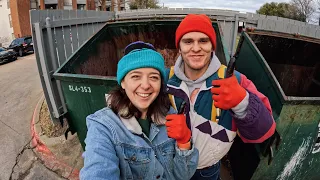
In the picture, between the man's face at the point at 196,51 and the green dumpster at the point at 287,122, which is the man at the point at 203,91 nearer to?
the man's face at the point at 196,51

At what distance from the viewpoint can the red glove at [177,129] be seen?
1.49m

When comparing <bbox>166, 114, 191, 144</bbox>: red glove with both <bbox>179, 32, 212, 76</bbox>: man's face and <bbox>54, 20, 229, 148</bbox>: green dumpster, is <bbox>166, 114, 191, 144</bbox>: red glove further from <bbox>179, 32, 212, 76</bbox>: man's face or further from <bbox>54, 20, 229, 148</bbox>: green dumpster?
<bbox>54, 20, 229, 148</bbox>: green dumpster

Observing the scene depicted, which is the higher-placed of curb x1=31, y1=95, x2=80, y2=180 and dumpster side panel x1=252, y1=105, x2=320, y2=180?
dumpster side panel x1=252, y1=105, x2=320, y2=180

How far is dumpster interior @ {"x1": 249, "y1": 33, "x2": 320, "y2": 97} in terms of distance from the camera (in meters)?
3.91

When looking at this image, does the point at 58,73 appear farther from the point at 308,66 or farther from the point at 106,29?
the point at 308,66

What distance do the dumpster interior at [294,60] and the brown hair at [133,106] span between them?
2540 millimetres

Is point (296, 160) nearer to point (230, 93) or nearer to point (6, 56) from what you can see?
point (230, 93)

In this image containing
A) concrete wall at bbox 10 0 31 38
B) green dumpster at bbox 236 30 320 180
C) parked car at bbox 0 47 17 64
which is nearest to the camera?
green dumpster at bbox 236 30 320 180

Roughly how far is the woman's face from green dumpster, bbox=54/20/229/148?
3.50 feet

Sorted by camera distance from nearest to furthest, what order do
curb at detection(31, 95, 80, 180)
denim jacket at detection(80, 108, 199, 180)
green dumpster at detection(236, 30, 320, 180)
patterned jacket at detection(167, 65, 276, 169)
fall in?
denim jacket at detection(80, 108, 199, 180) < patterned jacket at detection(167, 65, 276, 169) < green dumpster at detection(236, 30, 320, 180) < curb at detection(31, 95, 80, 180)

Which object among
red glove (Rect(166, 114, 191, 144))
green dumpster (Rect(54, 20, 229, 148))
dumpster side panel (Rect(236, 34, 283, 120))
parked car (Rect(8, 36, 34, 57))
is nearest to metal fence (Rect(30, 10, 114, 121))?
green dumpster (Rect(54, 20, 229, 148))

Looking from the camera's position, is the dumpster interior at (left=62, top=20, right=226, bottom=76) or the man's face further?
the dumpster interior at (left=62, top=20, right=226, bottom=76)

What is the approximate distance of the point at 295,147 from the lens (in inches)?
89.8

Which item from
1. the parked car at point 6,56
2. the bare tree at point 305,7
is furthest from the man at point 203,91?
the bare tree at point 305,7
